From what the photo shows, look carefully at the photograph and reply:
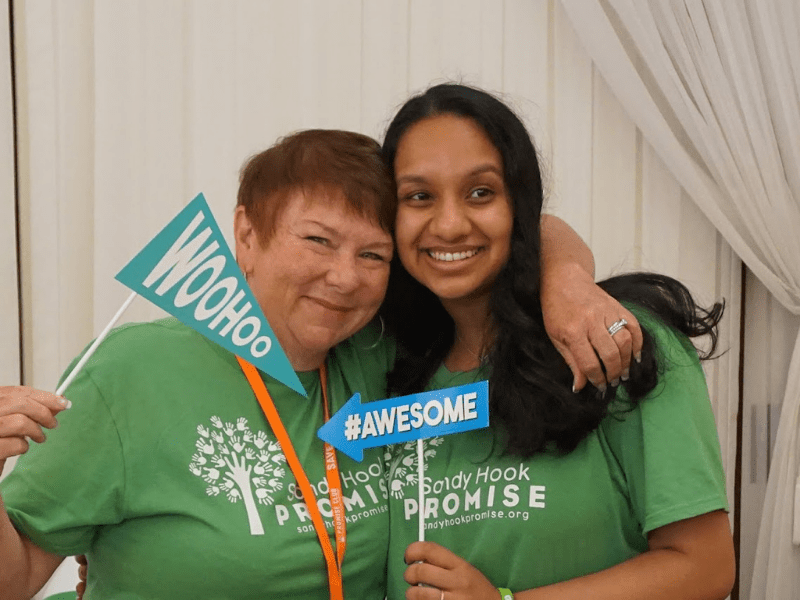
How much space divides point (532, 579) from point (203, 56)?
2.00m

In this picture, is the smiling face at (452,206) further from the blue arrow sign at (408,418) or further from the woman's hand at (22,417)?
the woman's hand at (22,417)

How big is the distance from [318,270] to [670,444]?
1.96 feet

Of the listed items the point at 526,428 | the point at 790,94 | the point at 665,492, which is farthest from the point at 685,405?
the point at 790,94

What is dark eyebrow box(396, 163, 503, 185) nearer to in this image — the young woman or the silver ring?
the young woman

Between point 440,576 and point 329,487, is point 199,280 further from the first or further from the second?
point 440,576

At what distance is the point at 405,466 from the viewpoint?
140 centimetres

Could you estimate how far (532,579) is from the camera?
129cm

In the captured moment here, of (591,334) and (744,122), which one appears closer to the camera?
(591,334)

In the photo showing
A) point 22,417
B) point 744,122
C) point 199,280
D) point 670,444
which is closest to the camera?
point 22,417

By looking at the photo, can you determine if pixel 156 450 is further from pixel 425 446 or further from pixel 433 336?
pixel 433 336

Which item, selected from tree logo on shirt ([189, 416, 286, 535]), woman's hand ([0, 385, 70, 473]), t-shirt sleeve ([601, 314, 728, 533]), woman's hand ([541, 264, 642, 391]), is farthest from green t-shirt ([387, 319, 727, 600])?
woman's hand ([0, 385, 70, 473])

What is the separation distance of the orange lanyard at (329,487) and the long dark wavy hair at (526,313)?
0.24 metres

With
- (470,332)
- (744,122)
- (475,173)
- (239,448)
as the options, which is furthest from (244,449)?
(744,122)

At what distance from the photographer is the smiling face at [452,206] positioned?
4.45 feet
